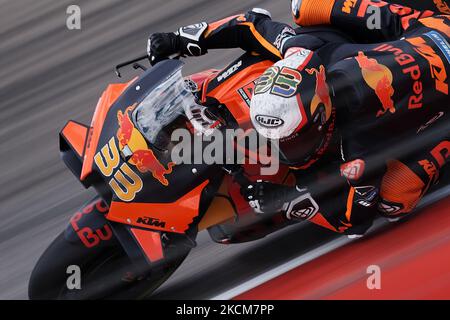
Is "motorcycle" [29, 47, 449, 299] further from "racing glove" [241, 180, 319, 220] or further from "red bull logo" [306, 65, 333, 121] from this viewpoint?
"red bull logo" [306, 65, 333, 121]

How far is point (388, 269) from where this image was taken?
3629 millimetres

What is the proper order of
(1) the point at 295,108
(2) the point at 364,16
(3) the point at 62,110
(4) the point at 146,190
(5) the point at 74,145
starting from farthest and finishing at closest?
→ (3) the point at 62,110, (2) the point at 364,16, (5) the point at 74,145, (4) the point at 146,190, (1) the point at 295,108

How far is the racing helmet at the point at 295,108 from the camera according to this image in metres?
3.48

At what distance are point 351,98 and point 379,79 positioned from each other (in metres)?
0.15

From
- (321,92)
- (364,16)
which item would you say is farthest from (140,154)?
(364,16)

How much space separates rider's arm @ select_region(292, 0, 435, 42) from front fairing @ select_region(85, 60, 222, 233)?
3.55 ft

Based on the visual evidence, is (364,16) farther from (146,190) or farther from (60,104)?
(60,104)

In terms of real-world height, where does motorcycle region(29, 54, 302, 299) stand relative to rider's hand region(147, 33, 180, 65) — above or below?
below

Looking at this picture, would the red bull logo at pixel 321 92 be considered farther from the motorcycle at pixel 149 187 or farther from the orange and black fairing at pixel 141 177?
the orange and black fairing at pixel 141 177

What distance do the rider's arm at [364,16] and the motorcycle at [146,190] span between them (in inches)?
16.6

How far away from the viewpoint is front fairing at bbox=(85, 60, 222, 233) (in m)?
3.69

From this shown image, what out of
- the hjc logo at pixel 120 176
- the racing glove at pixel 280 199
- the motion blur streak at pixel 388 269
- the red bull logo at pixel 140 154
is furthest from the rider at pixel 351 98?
the hjc logo at pixel 120 176

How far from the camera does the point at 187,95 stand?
381 cm

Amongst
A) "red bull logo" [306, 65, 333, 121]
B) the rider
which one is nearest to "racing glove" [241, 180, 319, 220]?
the rider
